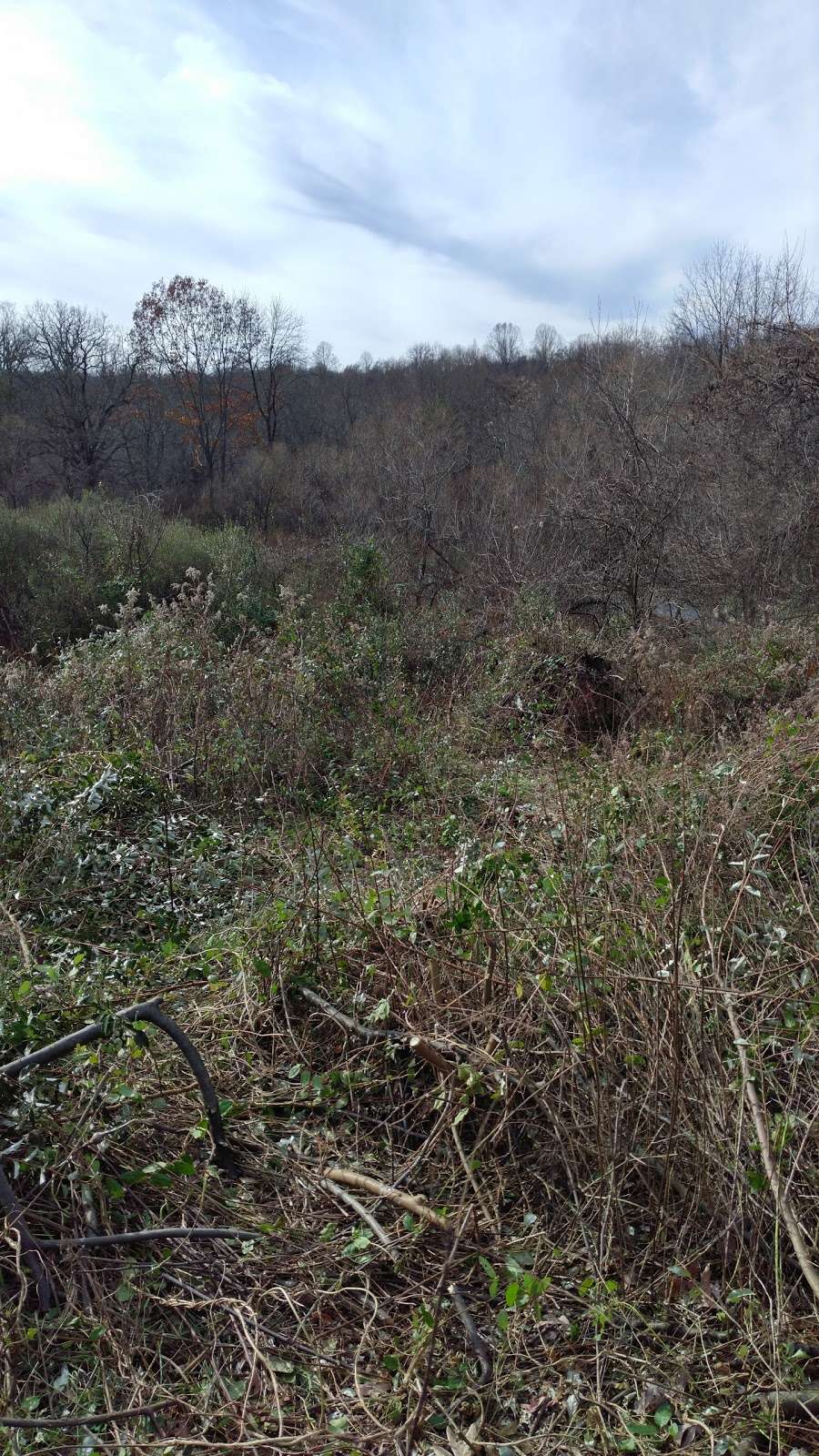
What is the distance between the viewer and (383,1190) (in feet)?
9.04

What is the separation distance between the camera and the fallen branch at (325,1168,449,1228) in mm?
2631

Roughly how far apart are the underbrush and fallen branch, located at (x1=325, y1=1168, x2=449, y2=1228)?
1 cm

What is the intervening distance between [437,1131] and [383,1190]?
9.7 inches

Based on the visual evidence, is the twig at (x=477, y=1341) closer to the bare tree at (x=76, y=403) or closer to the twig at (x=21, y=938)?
the twig at (x=21, y=938)

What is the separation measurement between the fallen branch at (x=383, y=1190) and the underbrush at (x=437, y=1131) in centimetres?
1

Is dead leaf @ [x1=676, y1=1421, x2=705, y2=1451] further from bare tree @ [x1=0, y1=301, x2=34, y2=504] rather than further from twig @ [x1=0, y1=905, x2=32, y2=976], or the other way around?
bare tree @ [x1=0, y1=301, x2=34, y2=504]

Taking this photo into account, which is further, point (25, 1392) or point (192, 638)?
point (192, 638)

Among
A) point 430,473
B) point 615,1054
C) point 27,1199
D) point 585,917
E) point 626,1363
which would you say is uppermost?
point 430,473

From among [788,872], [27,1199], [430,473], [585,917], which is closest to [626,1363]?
[585,917]

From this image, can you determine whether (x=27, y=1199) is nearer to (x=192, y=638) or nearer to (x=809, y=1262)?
(x=809, y=1262)

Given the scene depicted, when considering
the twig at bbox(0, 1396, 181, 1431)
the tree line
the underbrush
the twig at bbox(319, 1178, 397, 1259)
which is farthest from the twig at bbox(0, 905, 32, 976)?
the tree line

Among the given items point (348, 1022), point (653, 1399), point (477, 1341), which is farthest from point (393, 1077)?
point (653, 1399)

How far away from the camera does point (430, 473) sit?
803 inches

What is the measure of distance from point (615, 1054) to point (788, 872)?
1588mm
